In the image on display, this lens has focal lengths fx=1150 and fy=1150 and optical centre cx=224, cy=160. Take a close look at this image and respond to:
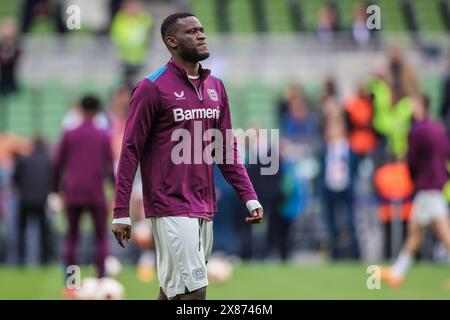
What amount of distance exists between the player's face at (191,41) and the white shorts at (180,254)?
3.80 ft

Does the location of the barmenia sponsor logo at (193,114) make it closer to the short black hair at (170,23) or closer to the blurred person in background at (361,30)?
the short black hair at (170,23)

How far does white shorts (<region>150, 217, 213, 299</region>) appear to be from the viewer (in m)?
7.96

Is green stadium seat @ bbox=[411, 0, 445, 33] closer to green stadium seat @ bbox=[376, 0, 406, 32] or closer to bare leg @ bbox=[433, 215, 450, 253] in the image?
green stadium seat @ bbox=[376, 0, 406, 32]

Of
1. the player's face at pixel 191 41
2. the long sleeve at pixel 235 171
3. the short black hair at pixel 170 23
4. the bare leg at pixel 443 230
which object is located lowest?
the bare leg at pixel 443 230

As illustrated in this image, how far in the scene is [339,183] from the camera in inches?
757

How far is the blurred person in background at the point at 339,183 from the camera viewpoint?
1922cm

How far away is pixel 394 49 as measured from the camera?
1877 centimetres

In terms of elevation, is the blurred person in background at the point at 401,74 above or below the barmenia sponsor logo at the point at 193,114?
above

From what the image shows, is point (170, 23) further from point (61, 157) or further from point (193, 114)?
point (61, 157)

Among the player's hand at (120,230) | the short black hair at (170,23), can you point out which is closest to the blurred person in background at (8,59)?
the short black hair at (170,23)

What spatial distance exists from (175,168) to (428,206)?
25.2ft

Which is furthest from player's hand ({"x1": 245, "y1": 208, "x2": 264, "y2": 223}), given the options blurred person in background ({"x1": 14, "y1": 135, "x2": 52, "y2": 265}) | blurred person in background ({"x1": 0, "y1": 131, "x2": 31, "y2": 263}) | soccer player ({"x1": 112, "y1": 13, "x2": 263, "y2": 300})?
blurred person in background ({"x1": 0, "y1": 131, "x2": 31, "y2": 263})

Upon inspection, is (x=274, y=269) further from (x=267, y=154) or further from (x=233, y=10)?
(x=233, y=10)

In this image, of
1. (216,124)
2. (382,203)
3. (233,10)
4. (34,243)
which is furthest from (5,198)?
(216,124)
